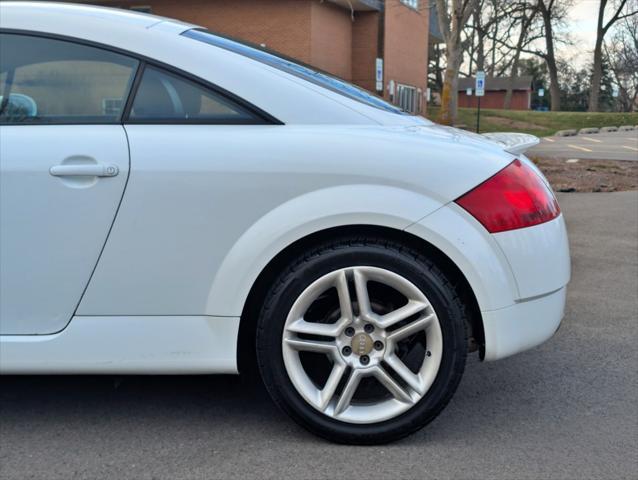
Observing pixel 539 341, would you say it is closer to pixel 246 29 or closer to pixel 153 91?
pixel 153 91

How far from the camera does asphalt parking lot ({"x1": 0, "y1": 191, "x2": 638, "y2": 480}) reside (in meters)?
2.52

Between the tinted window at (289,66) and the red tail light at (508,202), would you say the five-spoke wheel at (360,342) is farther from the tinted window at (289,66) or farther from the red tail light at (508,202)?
the tinted window at (289,66)

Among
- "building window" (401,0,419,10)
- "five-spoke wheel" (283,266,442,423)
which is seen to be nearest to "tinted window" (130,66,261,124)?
"five-spoke wheel" (283,266,442,423)

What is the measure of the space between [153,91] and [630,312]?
3372 millimetres

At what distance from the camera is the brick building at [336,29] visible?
26000 millimetres

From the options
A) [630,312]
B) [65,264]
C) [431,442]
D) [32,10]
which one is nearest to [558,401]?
[431,442]

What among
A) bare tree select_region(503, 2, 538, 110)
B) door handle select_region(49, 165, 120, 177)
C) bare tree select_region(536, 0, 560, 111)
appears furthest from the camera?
bare tree select_region(536, 0, 560, 111)

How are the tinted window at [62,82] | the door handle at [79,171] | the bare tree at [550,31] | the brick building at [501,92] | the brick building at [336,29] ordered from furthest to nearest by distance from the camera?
the brick building at [501,92] → the bare tree at [550,31] → the brick building at [336,29] → the tinted window at [62,82] → the door handle at [79,171]

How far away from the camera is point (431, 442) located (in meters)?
2.72

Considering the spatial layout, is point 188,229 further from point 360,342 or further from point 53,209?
point 360,342

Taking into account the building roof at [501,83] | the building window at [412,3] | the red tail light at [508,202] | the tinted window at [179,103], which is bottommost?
the red tail light at [508,202]

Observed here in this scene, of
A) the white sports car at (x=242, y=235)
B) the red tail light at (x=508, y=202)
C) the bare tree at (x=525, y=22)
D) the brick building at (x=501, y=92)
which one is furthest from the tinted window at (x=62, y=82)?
the brick building at (x=501, y=92)

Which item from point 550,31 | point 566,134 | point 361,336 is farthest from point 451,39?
point 550,31

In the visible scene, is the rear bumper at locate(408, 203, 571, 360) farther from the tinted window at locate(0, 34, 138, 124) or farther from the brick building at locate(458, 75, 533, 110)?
the brick building at locate(458, 75, 533, 110)
